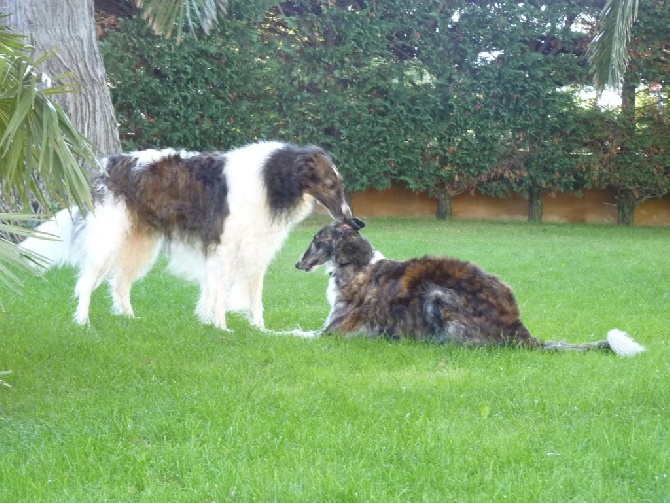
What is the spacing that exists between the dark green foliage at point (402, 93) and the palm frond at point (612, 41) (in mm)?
4269

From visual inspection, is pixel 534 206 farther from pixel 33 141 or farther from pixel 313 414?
pixel 33 141

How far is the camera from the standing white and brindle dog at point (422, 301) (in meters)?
6.84

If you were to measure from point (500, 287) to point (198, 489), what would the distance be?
3817 millimetres

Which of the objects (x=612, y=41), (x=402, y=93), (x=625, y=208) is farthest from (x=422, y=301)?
(x=625, y=208)

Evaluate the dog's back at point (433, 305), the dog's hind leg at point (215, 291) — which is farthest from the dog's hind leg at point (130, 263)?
the dog's back at point (433, 305)

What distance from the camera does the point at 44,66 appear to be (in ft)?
35.6

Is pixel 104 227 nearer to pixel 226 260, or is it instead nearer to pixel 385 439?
pixel 226 260

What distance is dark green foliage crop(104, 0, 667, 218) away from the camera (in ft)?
56.6

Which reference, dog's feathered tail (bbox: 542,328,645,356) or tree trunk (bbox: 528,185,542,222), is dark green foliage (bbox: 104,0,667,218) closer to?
tree trunk (bbox: 528,185,542,222)

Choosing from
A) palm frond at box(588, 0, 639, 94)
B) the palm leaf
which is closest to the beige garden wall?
palm frond at box(588, 0, 639, 94)

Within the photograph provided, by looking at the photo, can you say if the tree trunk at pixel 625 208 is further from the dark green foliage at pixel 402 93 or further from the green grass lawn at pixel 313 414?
the green grass lawn at pixel 313 414

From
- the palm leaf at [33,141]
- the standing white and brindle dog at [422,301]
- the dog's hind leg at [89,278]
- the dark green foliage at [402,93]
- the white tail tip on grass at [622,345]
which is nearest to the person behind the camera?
the palm leaf at [33,141]

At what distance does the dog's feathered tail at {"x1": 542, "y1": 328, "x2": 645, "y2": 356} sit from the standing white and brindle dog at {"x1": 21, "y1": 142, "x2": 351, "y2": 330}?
228cm

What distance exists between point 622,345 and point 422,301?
61.9 inches
